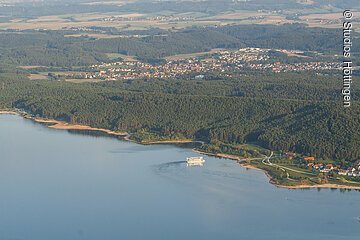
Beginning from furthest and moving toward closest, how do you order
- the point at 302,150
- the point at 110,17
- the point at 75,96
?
1. the point at 110,17
2. the point at 75,96
3. the point at 302,150

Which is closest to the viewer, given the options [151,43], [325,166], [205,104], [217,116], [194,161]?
[325,166]

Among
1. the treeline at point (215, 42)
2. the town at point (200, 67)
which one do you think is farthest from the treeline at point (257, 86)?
the treeline at point (215, 42)

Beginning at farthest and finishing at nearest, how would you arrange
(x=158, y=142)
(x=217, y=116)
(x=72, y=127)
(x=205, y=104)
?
1. (x=205, y=104)
2. (x=72, y=127)
3. (x=217, y=116)
4. (x=158, y=142)

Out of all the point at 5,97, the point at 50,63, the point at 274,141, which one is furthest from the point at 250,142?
the point at 50,63

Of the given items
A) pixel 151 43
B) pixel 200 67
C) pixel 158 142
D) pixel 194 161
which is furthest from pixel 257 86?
pixel 151 43

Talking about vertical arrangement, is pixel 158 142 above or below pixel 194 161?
below

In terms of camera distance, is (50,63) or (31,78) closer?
(31,78)

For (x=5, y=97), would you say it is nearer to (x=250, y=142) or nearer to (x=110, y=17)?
(x=250, y=142)

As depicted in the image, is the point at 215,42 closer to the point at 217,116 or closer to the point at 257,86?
the point at 257,86

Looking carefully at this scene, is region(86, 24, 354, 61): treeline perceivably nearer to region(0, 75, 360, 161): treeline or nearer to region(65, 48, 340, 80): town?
region(65, 48, 340, 80): town
